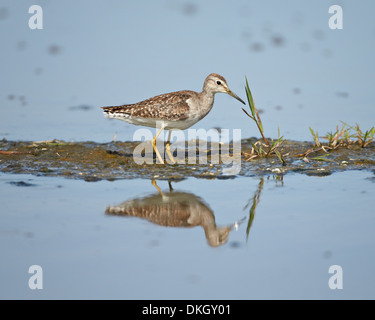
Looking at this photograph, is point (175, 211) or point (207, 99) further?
point (207, 99)

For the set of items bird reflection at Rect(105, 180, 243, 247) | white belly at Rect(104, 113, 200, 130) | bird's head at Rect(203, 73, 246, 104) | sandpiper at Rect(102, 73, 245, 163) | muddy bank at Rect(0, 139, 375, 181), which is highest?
bird's head at Rect(203, 73, 246, 104)

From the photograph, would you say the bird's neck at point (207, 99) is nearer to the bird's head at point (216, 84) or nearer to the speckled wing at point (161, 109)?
the bird's head at point (216, 84)

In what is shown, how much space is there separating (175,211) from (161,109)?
3755 mm

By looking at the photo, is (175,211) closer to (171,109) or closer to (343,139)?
(171,109)

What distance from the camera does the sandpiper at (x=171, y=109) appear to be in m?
11.7

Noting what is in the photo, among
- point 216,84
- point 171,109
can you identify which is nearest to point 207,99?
point 216,84

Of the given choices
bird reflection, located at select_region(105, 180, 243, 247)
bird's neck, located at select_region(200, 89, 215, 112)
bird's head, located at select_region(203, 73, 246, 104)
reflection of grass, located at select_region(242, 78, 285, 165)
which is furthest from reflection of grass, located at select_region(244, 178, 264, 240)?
bird's head, located at select_region(203, 73, 246, 104)

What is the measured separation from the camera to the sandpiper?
1166 cm

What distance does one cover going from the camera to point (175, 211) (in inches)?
328

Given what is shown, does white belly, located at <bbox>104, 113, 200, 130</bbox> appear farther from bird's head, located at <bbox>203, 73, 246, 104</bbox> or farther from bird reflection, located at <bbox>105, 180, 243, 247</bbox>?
bird reflection, located at <bbox>105, 180, 243, 247</bbox>

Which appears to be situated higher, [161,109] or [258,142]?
[161,109]

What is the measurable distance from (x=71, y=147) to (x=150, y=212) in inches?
158

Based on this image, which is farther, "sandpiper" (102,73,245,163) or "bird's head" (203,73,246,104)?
"bird's head" (203,73,246,104)

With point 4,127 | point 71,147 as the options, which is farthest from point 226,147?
point 4,127
